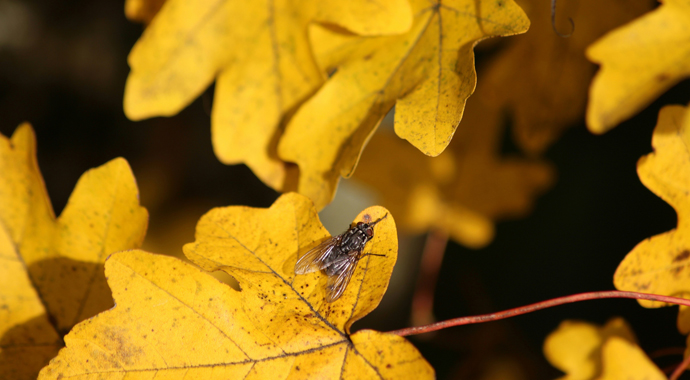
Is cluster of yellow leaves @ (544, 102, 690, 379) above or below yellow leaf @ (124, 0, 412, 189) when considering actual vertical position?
below

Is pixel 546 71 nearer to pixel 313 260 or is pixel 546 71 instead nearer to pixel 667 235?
pixel 667 235

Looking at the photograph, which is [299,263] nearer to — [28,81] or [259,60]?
[259,60]

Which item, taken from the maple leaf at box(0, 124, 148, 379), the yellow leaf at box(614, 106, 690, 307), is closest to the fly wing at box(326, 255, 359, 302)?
the maple leaf at box(0, 124, 148, 379)

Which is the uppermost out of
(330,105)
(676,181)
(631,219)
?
(330,105)

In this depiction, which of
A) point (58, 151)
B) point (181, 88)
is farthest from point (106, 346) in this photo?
point (58, 151)

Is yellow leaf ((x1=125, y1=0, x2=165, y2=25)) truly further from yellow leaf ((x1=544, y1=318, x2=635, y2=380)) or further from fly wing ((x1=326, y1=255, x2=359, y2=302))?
yellow leaf ((x1=544, y1=318, x2=635, y2=380))

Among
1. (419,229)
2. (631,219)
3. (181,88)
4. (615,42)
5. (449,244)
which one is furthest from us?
(449,244)

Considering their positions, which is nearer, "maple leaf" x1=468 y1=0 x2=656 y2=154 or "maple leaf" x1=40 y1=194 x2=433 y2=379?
→ "maple leaf" x1=40 y1=194 x2=433 y2=379
